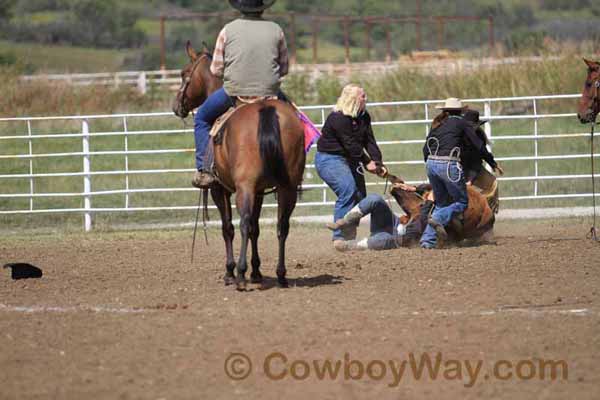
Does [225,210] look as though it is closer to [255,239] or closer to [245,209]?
[255,239]

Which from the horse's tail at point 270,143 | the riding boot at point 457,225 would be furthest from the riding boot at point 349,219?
the horse's tail at point 270,143

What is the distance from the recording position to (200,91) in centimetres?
1093

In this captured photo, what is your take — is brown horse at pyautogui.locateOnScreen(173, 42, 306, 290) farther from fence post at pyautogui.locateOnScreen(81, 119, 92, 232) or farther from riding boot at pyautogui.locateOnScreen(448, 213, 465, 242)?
fence post at pyautogui.locateOnScreen(81, 119, 92, 232)

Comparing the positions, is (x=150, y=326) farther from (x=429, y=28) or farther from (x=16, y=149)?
(x=429, y=28)

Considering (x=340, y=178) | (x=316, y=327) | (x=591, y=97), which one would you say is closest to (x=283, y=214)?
(x=316, y=327)

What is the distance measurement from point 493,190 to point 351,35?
1980 inches

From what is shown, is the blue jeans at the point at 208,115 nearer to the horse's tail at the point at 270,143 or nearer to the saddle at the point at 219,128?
the saddle at the point at 219,128

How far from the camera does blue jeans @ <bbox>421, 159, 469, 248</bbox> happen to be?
11523 millimetres

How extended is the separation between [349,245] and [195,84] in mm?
2544

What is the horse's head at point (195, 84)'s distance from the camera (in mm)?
10781

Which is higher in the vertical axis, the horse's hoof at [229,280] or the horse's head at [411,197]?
the horse's head at [411,197]

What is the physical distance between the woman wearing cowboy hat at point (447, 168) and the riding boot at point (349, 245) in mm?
670

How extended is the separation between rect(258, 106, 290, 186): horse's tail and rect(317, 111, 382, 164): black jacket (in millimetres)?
2814

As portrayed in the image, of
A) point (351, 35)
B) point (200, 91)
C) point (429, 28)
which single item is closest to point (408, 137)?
point (200, 91)
